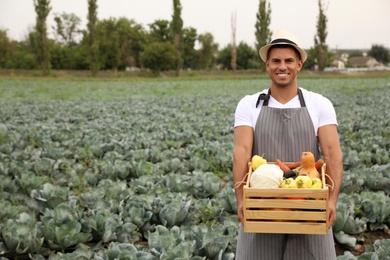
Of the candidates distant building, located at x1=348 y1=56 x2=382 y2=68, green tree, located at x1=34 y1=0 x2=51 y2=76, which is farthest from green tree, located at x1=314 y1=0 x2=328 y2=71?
distant building, located at x1=348 y1=56 x2=382 y2=68

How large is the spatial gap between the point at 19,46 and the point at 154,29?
64.7ft

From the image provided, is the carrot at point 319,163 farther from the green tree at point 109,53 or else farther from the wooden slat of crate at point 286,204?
the green tree at point 109,53

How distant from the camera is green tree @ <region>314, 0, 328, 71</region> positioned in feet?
165

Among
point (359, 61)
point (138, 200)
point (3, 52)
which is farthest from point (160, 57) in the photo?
point (359, 61)

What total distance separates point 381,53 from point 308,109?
9538 cm

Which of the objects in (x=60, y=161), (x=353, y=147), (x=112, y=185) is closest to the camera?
(x=112, y=185)

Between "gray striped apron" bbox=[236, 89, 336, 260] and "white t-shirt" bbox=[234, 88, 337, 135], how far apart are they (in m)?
0.03

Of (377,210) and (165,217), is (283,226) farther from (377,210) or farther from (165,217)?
(377,210)

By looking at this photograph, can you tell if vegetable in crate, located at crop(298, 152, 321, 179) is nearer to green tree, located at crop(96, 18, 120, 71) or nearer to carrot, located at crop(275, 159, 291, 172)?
carrot, located at crop(275, 159, 291, 172)

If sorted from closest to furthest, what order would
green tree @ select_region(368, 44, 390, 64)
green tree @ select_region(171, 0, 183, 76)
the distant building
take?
green tree @ select_region(171, 0, 183, 76), green tree @ select_region(368, 44, 390, 64), the distant building

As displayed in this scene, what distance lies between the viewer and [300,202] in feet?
6.38

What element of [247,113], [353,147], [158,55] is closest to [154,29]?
[158,55]

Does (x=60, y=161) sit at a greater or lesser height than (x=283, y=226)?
lesser

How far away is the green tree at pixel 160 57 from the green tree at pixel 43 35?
12470mm
